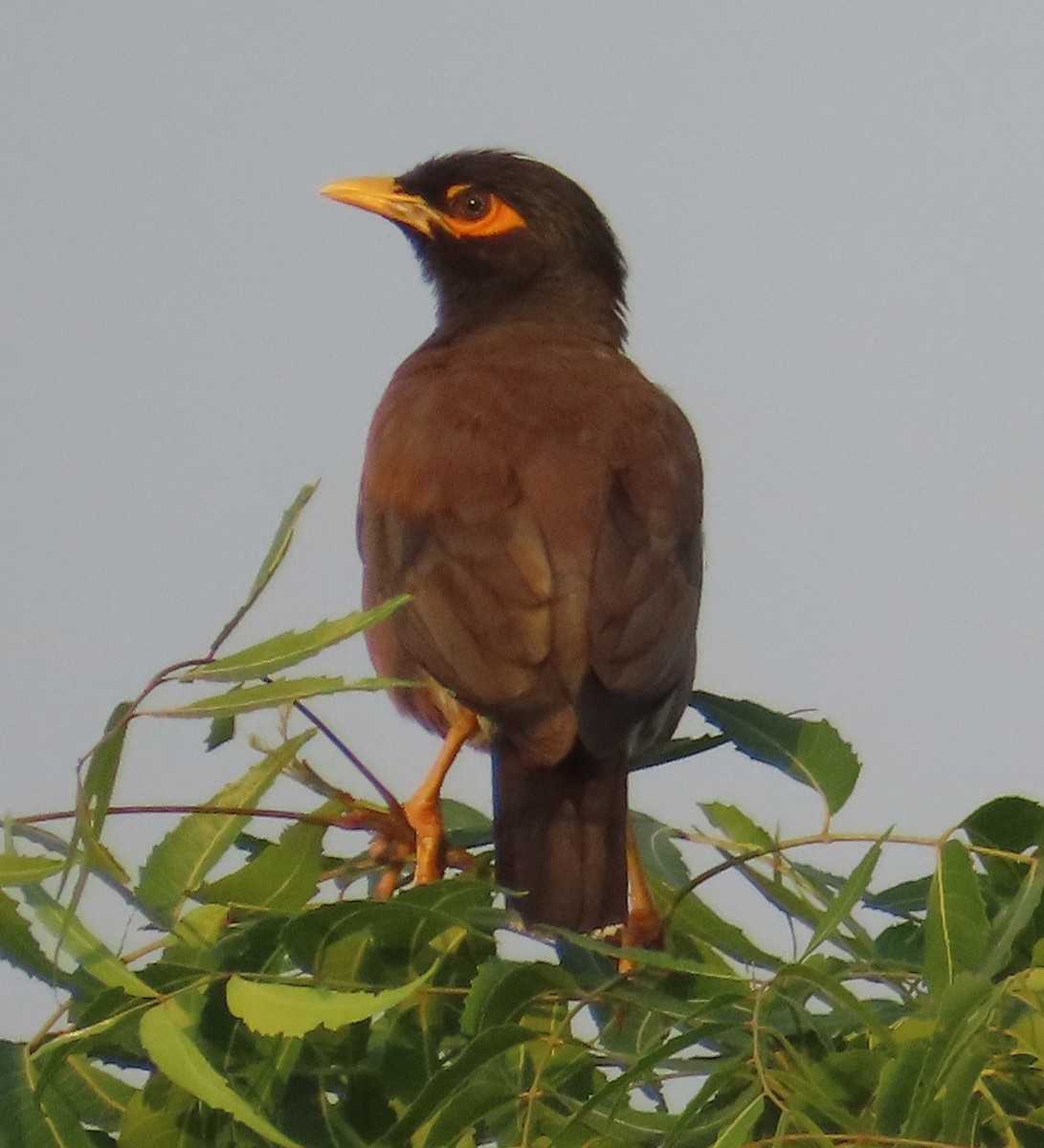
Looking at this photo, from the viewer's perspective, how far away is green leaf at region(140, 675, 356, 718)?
2.21 metres

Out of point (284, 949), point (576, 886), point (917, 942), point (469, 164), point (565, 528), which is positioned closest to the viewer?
point (284, 949)

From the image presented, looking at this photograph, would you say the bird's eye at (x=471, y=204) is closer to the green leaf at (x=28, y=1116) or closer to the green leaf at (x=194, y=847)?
the green leaf at (x=194, y=847)

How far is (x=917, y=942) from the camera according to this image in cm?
263

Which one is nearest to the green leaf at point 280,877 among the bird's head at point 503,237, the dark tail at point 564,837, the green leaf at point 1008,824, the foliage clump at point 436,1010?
the foliage clump at point 436,1010

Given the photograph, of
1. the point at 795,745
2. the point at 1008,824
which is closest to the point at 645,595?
the point at 795,745

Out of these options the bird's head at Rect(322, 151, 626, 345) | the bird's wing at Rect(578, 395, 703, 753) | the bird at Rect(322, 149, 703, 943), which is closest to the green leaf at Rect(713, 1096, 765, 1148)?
the bird at Rect(322, 149, 703, 943)

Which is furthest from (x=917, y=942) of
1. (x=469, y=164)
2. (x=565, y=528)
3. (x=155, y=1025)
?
(x=469, y=164)

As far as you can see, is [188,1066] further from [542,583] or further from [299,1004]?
[542,583]

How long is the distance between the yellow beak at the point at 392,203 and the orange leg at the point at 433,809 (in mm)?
1830

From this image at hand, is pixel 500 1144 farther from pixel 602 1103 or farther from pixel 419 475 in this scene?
pixel 419 475

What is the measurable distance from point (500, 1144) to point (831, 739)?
766 mm

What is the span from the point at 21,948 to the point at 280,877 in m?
0.35

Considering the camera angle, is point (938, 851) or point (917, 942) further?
point (917, 942)

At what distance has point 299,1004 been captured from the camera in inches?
86.0
